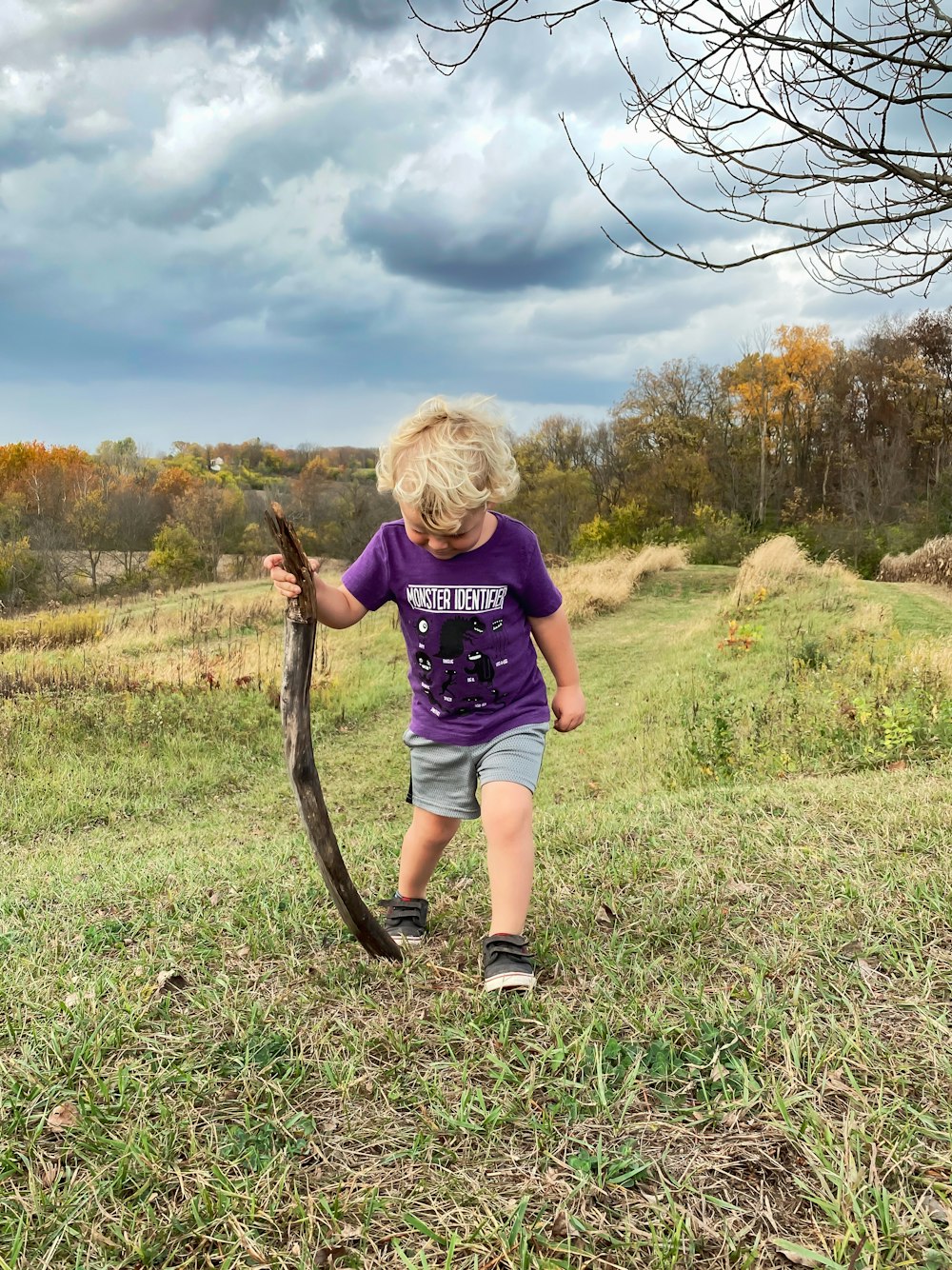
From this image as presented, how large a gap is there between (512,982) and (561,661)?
99cm

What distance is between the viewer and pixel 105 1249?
160 cm

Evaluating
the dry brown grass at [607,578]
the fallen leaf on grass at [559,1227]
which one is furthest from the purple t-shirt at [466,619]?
the dry brown grass at [607,578]

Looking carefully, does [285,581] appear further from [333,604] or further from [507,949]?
[507,949]

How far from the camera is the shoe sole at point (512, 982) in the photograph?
92.6 inches

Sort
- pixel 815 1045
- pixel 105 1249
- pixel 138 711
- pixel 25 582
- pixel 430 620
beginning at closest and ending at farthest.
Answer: pixel 105 1249, pixel 815 1045, pixel 430 620, pixel 138 711, pixel 25 582

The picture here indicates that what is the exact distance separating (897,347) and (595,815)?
125ft

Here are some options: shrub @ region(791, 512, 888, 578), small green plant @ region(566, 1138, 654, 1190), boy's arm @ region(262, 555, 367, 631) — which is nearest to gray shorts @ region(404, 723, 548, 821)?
boy's arm @ region(262, 555, 367, 631)

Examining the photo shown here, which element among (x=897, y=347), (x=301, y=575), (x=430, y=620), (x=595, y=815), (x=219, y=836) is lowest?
(x=219, y=836)

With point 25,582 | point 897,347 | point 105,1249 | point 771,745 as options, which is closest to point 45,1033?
point 105,1249

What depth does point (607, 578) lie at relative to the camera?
18.3 metres

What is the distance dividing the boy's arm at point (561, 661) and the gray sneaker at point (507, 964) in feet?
2.24

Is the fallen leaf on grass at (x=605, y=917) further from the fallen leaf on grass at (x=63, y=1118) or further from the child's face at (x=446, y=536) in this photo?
A: the fallen leaf on grass at (x=63, y=1118)

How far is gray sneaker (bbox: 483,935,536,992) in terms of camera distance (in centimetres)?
236

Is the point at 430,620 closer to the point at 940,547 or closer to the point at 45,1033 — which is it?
the point at 45,1033
